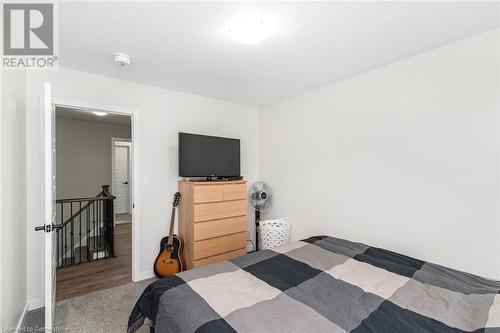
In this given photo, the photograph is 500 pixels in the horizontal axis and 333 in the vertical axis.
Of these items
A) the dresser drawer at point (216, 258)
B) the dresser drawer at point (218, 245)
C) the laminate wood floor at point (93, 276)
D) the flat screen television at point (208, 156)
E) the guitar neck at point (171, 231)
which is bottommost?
the laminate wood floor at point (93, 276)

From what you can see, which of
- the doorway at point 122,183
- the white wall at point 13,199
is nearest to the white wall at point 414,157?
the white wall at point 13,199

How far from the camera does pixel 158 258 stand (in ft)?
9.26

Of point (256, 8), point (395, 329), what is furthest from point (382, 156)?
point (256, 8)

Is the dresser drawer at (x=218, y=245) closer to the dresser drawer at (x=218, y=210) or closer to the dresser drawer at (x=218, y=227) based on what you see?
the dresser drawer at (x=218, y=227)

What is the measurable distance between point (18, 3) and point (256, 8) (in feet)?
4.90

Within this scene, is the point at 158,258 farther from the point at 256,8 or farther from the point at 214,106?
the point at 256,8

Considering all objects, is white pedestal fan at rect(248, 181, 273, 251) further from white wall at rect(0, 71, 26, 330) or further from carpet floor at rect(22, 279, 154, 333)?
white wall at rect(0, 71, 26, 330)

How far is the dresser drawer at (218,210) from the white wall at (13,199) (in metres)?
1.51

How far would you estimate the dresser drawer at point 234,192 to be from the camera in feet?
9.86

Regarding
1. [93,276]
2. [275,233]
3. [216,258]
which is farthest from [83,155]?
[275,233]

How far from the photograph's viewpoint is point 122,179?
20.2ft

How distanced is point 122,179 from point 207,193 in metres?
4.39

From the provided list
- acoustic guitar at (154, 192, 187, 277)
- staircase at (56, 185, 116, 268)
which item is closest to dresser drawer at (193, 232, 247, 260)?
acoustic guitar at (154, 192, 187, 277)

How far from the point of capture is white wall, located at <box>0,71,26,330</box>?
1511mm
